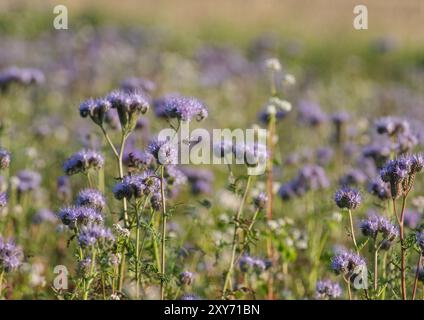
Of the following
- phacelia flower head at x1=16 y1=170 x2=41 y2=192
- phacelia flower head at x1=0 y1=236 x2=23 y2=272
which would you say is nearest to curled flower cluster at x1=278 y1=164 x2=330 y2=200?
phacelia flower head at x1=16 y1=170 x2=41 y2=192

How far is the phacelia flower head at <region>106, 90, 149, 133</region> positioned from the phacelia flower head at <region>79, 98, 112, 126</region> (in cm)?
5

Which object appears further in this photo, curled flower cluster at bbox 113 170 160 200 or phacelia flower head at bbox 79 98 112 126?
phacelia flower head at bbox 79 98 112 126

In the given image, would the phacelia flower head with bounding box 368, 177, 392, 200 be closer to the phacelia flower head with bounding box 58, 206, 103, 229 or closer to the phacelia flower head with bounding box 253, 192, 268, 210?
the phacelia flower head with bounding box 253, 192, 268, 210

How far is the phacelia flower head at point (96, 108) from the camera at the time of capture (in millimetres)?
3903

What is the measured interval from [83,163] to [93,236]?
A: 68 cm

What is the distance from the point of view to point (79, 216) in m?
3.61

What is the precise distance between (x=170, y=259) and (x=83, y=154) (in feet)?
2.72

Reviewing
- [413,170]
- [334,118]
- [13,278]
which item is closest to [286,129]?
[334,118]

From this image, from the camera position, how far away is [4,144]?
6.62 m

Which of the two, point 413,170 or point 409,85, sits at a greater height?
point 409,85

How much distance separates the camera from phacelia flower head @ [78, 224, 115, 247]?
136 inches

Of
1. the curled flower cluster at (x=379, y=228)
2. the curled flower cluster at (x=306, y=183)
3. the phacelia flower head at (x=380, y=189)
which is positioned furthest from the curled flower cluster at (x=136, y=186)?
the curled flower cluster at (x=306, y=183)

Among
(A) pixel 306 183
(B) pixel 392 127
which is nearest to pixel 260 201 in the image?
(B) pixel 392 127
